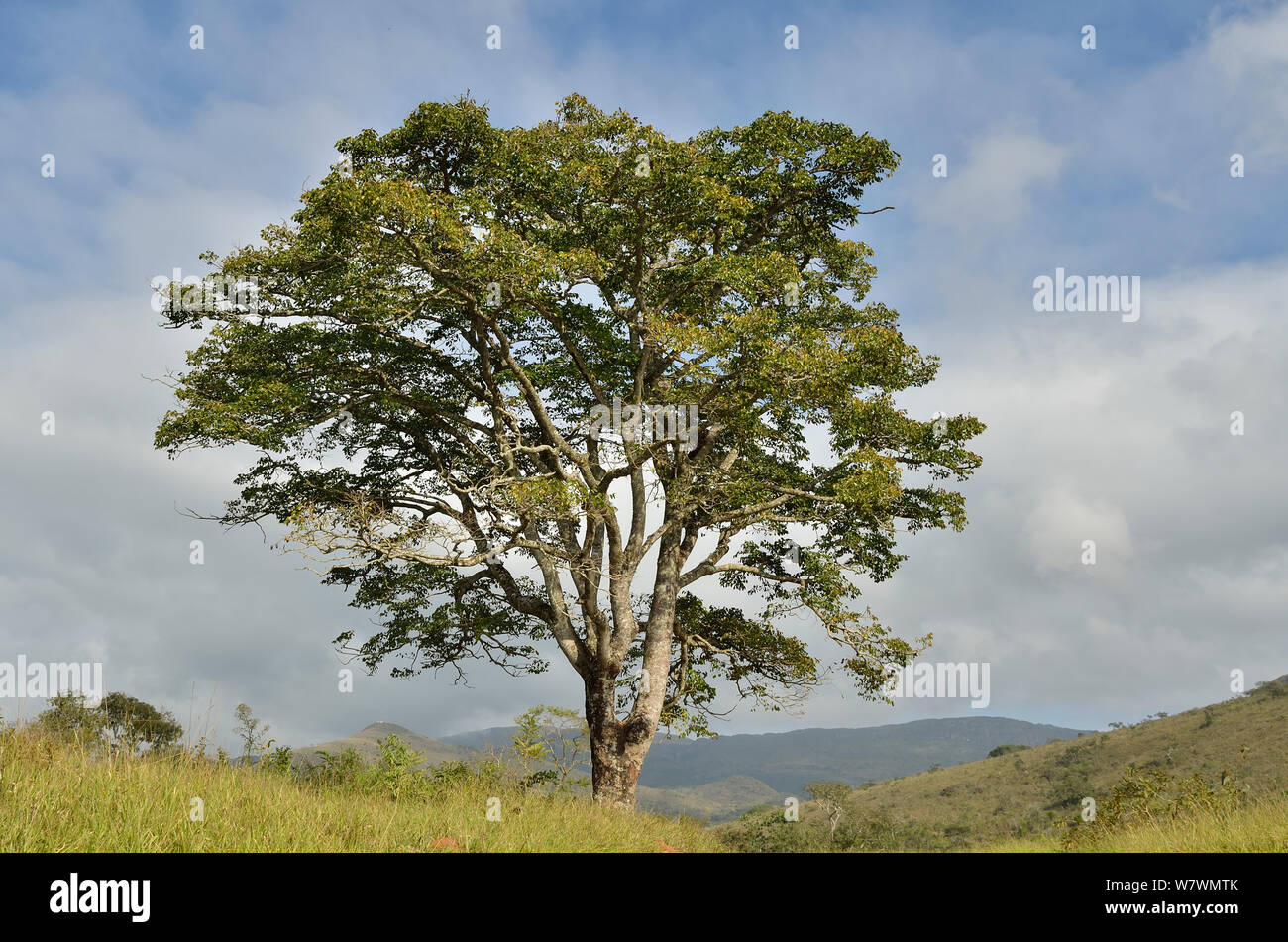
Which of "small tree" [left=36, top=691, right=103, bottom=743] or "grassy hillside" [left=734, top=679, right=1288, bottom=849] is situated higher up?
"small tree" [left=36, top=691, right=103, bottom=743]

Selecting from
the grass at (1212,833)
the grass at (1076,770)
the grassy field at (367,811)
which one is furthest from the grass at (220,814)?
the grass at (1076,770)

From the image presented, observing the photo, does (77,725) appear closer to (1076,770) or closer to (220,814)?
(220,814)

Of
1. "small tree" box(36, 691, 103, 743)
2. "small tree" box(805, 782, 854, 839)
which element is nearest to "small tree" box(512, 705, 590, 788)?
"small tree" box(36, 691, 103, 743)

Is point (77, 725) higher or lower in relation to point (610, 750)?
higher

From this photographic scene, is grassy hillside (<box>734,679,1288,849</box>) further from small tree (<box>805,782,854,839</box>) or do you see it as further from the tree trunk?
the tree trunk

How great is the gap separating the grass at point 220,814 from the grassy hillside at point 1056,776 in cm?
1657

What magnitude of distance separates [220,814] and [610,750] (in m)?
11.1

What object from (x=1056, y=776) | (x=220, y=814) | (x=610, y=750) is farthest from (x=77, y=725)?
(x=1056, y=776)

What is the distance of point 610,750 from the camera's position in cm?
1742

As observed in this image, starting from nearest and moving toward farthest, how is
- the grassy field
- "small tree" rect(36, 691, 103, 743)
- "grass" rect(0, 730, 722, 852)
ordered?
"grass" rect(0, 730, 722, 852), the grassy field, "small tree" rect(36, 691, 103, 743)

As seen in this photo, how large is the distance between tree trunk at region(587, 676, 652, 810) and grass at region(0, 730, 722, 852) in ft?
22.7

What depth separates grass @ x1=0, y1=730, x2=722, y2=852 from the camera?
6.22m

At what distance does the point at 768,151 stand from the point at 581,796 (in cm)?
1293
